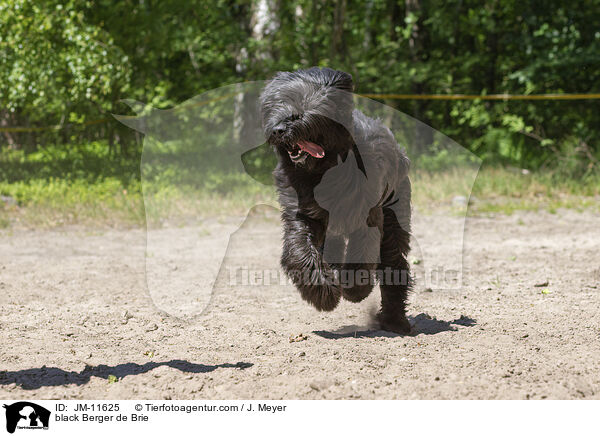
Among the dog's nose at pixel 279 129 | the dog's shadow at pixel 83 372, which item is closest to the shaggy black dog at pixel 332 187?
the dog's nose at pixel 279 129

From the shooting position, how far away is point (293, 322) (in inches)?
184

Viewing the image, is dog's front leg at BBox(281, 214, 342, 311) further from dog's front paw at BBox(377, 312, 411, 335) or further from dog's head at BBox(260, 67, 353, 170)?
dog's front paw at BBox(377, 312, 411, 335)

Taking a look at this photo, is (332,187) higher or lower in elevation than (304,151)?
lower

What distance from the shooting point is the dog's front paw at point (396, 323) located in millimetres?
4352

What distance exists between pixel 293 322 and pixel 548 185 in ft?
25.4

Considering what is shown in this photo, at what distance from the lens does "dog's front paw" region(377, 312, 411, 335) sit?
14.3 ft

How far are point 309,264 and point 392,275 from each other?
0.85m

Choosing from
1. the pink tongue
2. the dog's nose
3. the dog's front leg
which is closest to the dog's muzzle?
the pink tongue

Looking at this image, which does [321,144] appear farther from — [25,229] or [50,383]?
[25,229]

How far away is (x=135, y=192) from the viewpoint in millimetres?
10656

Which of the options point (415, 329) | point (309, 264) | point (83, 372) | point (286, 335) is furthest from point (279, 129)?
point (415, 329)

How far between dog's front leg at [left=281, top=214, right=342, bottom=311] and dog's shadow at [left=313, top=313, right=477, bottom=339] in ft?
1.69
